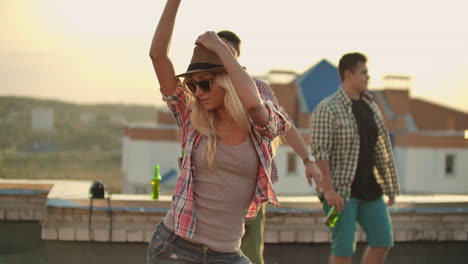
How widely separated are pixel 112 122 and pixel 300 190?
87.4 metres

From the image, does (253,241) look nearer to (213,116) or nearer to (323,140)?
(323,140)

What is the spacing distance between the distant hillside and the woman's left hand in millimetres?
101296

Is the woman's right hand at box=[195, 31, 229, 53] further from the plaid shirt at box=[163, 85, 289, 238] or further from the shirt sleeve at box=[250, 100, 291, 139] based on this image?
the shirt sleeve at box=[250, 100, 291, 139]

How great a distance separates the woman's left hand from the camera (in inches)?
110

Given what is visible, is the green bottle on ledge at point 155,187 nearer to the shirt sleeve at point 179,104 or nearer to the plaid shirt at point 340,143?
the plaid shirt at point 340,143

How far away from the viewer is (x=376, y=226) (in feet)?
15.8

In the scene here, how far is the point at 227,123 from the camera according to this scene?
9.45 ft

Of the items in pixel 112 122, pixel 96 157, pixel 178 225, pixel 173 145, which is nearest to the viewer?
pixel 178 225

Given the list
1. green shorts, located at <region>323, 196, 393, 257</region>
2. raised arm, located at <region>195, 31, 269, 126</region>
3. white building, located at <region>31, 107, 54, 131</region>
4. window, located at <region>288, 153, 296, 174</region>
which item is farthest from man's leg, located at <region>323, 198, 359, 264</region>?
white building, located at <region>31, 107, 54, 131</region>

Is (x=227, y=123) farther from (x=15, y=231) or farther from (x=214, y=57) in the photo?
(x=15, y=231)

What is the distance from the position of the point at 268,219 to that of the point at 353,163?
1.60 meters

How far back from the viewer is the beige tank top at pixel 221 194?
2.79m

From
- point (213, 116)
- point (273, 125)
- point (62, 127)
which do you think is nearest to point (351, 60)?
point (273, 125)

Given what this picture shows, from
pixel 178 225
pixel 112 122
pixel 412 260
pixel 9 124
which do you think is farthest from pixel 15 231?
pixel 112 122
